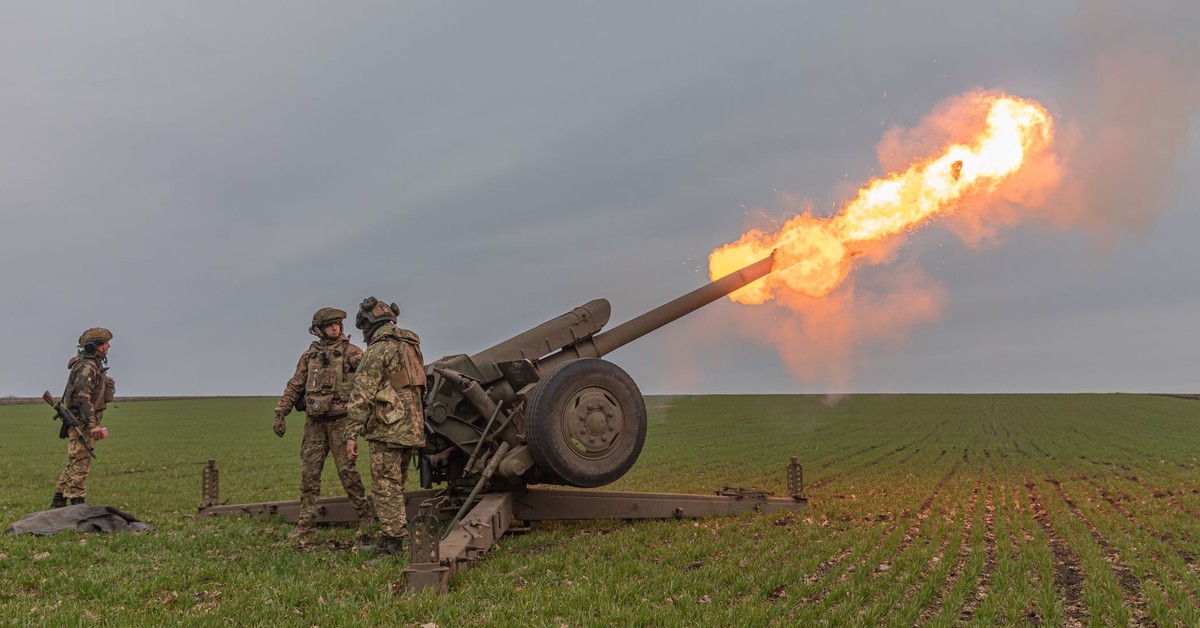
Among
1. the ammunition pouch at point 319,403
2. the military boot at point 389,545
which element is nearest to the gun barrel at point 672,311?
the ammunition pouch at point 319,403

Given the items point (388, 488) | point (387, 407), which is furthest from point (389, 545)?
point (387, 407)

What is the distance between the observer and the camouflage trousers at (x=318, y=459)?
9656 mm

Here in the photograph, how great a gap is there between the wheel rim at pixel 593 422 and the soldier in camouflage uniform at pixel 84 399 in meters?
6.44

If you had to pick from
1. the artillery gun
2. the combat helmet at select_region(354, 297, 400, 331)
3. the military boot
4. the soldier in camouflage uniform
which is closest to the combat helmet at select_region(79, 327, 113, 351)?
the soldier in camouflage uniform

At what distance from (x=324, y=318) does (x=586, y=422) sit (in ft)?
11.6

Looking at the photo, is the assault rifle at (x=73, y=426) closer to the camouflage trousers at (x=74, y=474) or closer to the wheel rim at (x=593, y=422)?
the camouflage trousers at (x=74, y=474)

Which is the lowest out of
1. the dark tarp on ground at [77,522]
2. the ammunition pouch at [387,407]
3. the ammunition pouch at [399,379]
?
the dark tarp on ground at [77,522]

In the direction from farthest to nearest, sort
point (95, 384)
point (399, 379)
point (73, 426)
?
point (95, 384), point (73, 426), point (399, 379)

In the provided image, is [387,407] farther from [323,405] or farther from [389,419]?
[323,405]

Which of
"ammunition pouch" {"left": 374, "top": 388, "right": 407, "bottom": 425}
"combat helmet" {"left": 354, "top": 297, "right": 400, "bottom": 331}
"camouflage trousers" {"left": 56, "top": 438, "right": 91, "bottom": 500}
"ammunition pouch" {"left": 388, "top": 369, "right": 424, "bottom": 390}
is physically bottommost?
"camouflage trousers" {"left": 56, "top": 438, "right": 91, "bottom": 500}

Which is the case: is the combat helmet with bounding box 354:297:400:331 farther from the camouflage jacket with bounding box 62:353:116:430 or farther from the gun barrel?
the camouflage jacket with bounding box 62:353:116:430

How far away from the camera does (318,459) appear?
31.8ft

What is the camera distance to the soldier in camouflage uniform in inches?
422

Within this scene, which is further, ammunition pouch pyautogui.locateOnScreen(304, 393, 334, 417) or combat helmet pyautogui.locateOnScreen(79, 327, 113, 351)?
combat helmet pyautogui.locateOnScreen(79, 327, 113, 351)
